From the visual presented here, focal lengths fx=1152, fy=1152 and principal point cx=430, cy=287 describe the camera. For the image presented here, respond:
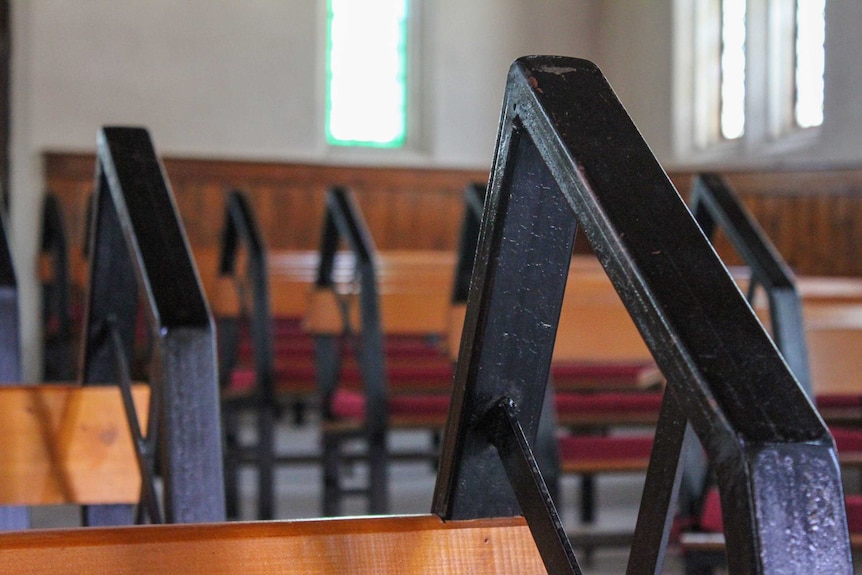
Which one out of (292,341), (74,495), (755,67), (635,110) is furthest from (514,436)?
(635,110)

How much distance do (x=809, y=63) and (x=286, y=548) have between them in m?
7.23

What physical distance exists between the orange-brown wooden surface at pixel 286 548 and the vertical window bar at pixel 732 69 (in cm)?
775

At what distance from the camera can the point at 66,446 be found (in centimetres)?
123

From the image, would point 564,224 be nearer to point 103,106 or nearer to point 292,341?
Result: point 292,341

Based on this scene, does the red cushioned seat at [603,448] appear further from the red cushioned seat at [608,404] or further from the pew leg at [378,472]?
the pew leg at [378,472]

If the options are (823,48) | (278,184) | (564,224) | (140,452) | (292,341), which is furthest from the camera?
(278,184)

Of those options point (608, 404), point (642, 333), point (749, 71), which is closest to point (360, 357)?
point (608, 404)

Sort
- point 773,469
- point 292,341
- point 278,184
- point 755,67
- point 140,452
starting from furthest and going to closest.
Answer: point 278,184
point 755,67
point 292,341
point 140,452
point 773,469

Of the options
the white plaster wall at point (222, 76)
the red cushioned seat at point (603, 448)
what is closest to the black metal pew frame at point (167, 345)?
the red cushioned seat at point (603, 448)

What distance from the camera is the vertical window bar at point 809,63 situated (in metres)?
7.11

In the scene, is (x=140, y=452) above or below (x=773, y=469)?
above

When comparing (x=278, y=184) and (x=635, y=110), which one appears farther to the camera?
(x=635, y=110)

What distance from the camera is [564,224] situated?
0.69 metres

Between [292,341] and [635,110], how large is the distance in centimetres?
487
